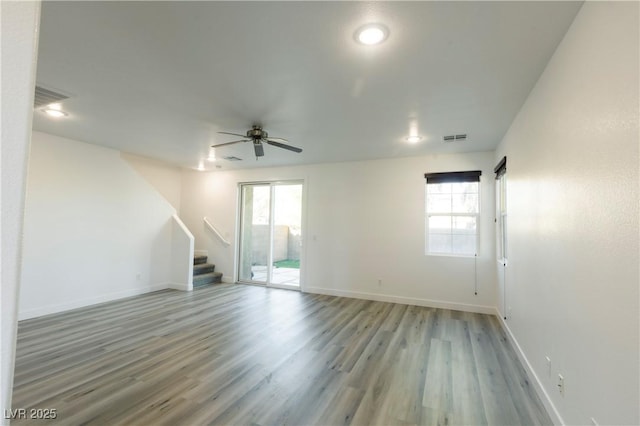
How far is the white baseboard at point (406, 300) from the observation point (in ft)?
15.1

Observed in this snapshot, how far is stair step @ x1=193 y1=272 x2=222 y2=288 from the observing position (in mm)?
6093

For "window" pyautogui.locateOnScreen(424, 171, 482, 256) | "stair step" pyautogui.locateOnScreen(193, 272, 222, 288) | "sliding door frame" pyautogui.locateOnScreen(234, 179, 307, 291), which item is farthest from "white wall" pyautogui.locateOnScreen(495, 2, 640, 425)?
"stair step" pyautogui.locateOnScreen(193, 272, 222, 288)

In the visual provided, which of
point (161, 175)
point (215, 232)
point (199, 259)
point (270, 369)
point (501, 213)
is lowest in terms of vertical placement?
point (270, 369)

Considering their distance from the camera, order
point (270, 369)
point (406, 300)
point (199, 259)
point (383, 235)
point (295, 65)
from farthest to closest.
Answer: point (199, 259), point (383, 235), point (406, 300), point (270, 369), point (295, 65)

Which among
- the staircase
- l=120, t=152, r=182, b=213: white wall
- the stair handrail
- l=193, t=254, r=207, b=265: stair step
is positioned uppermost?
l=120, t=152, r=182, b=213: white wall

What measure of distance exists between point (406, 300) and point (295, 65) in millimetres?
4171

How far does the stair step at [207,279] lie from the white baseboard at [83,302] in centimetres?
63

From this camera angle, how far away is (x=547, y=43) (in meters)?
1.95

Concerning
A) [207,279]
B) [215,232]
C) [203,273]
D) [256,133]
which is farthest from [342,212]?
[203,273]

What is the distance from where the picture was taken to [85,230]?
467 cm

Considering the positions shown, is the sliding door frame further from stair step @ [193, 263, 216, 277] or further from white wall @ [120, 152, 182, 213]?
white wall @ [120, 152, 182, 213]

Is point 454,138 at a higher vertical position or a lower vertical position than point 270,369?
higher

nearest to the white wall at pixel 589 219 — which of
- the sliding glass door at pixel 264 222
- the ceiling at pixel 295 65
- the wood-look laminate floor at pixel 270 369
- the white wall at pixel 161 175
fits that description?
the ceiling at pixel 295 65

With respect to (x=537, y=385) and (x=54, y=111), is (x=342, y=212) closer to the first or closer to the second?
(x=537, y=385)
